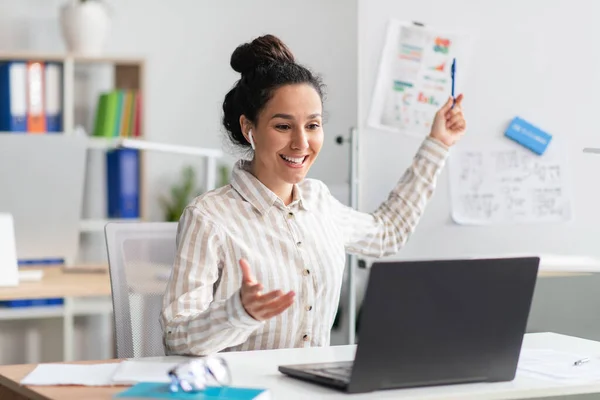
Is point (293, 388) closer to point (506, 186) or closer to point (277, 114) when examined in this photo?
point (277, 114)

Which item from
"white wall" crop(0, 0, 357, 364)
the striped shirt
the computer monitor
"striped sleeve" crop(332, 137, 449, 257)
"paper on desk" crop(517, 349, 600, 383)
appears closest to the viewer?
"paper on desk" crop(517, 349, 600, 383)

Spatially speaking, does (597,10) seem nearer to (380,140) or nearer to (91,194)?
(380,140)

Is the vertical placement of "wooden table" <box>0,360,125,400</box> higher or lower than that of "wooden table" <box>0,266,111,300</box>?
higher

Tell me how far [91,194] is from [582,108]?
2300 millimetres

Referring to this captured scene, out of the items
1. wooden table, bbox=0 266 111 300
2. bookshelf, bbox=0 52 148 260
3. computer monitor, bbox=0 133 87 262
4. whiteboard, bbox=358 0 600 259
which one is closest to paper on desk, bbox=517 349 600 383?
whiteboard, bbox=358 0 600 259

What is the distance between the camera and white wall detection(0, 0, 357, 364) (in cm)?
471

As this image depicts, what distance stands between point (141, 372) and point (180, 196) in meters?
3.33

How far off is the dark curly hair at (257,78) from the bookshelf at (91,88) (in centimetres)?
215

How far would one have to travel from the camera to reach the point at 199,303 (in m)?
1.76

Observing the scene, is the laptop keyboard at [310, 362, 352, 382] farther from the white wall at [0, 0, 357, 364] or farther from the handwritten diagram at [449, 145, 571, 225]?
the white wall at [0, 0, 357, 364]

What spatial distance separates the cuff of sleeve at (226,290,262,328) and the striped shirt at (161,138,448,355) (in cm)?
11

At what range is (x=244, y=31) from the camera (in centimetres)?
502

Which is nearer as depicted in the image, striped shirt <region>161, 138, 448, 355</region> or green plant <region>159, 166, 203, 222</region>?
striped shirt <region>161, 138, 448, 355</region>

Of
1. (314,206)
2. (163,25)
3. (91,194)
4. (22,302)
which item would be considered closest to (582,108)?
(314,206)
